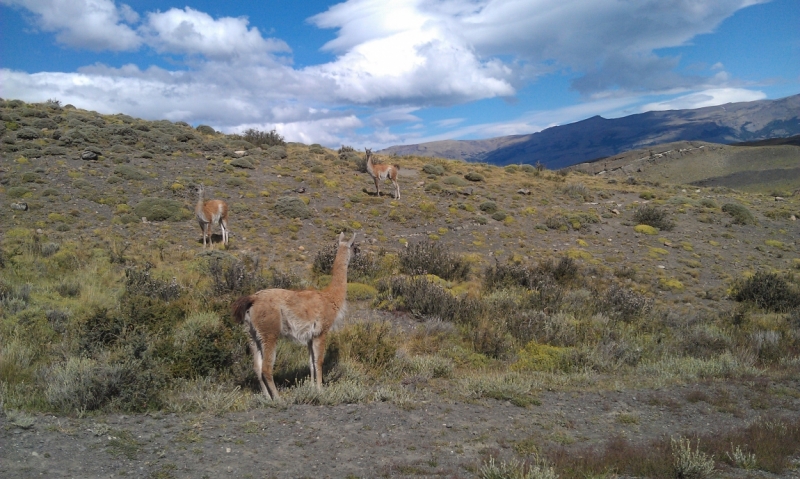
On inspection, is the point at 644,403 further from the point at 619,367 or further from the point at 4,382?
the point at 4,382

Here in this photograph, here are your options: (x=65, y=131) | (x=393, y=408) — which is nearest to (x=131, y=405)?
(x=393, y=408)

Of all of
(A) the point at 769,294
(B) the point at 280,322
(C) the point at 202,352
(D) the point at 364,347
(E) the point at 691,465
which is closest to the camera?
(E) the point at 691,465

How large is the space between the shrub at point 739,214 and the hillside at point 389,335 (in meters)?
0.38

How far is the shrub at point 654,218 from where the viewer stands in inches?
830

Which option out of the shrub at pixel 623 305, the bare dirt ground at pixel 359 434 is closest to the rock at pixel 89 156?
the bare dirt ground at pixel 359 434

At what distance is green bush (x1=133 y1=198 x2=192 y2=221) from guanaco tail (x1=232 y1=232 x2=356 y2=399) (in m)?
13.0

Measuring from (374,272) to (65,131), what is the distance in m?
21.4

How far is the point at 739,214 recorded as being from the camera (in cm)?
2297

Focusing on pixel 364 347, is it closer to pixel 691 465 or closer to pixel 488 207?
pixel 691 465

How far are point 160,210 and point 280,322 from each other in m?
13.7

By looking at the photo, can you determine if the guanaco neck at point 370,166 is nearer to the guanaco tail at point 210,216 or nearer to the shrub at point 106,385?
the guanaco tail at point 210,216

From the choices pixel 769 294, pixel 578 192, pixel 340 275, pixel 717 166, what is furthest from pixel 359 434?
pixel 717 166

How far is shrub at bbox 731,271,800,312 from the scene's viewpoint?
13125 millimetres

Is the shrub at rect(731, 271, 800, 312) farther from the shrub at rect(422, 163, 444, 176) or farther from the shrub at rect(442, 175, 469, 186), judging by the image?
the shrub at rect(422, 163, 444, 176)
